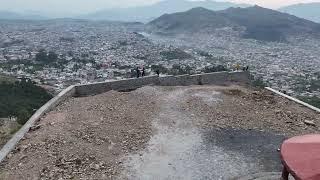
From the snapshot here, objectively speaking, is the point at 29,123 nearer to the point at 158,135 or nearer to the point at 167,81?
the point at 158,135

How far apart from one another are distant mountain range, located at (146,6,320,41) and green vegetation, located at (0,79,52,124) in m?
74.5

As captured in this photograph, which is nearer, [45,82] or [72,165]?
[72,165]

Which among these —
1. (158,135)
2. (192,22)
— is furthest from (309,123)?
(192,22)

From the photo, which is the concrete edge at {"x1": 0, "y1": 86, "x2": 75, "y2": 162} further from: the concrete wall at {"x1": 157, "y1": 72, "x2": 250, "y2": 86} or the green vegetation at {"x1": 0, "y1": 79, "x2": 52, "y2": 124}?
the green vegetation at {"x1": 0, "y1": 79, "x2": 52, "y2": 124}

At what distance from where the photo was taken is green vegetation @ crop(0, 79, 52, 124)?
2745cm

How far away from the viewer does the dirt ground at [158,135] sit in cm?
853

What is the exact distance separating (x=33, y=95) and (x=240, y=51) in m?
53.6

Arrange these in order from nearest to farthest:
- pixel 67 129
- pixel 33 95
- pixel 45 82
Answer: pixel 67 129 < pixel 33 95 < pixel 45 82

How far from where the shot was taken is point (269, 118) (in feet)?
38.1

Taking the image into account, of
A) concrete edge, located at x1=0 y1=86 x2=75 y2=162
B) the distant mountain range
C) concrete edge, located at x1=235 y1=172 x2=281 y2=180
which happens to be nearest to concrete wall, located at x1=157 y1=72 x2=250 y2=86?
concrete edge, located at x1=0 y1=86 x2=75 y2=162

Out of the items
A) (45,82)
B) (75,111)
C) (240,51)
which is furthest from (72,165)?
(240,51)

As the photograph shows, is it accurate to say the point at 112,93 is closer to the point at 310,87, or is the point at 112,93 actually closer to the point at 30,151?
the point at 30,151

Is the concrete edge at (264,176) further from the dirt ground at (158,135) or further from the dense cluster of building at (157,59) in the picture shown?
the dense cluster of building at (157,59)

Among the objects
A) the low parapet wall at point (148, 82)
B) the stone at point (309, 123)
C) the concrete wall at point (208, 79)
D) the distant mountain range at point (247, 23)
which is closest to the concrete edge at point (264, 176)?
the stone at point (309, 123)
